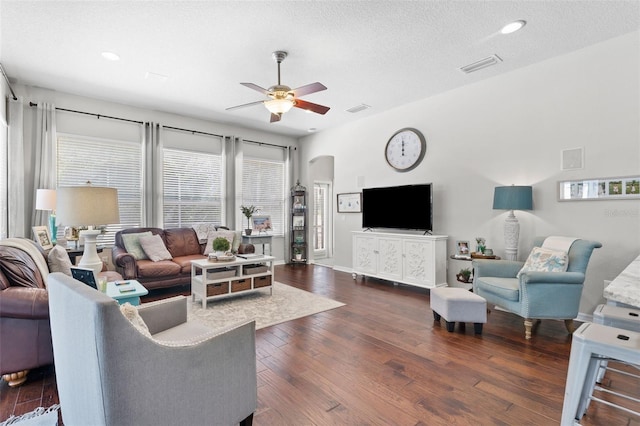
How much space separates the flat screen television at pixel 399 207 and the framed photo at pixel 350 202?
32 centimetres

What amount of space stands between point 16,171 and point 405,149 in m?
Answer: 5.53

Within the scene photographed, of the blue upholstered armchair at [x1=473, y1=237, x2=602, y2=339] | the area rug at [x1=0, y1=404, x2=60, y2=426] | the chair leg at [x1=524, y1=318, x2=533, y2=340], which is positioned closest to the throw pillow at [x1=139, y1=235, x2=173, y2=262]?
the area rug at [x1=0, y1=404, x2=60, y2=426]

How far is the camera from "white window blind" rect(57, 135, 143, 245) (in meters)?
4.59

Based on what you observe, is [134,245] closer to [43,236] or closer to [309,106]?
[43,236]

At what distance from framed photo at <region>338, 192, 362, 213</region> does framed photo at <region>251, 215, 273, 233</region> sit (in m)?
1.52

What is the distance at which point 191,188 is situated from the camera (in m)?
5.76

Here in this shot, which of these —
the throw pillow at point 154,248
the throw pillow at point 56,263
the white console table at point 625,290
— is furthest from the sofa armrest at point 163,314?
the throw pillow at point 154,248

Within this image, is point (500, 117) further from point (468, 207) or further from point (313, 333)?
point (313, 333)

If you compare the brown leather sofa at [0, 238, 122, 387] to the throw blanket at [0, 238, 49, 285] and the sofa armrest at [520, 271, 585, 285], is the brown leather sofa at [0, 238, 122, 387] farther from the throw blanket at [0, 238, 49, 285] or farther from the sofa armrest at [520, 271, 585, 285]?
the sofa armrest at [520, 271, 585, 285]

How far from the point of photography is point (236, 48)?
10.7 ft

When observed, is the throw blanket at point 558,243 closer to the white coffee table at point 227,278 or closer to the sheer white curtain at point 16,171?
the white coffee table at point 227,278

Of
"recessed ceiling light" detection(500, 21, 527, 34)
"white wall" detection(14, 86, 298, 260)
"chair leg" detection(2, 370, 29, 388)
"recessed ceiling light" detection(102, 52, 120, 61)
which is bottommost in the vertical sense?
"chair leg" detection(2, 370, 29, 388)

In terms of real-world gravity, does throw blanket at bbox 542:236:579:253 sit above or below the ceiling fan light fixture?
below

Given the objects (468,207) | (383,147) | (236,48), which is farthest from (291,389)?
(383,147)
